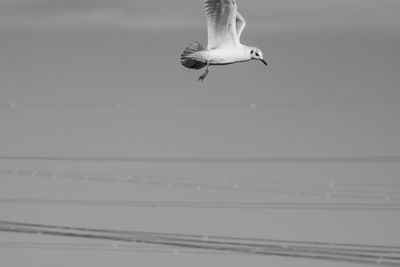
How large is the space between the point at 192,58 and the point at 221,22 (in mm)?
1359

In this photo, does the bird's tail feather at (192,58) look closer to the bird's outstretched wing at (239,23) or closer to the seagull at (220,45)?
the seagull at (220,45)

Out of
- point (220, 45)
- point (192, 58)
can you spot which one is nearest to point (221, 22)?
point (220, 45)

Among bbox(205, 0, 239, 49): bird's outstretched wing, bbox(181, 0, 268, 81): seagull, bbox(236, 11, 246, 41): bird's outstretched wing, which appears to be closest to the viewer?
bbox(181, 0, 268, 81): seagull

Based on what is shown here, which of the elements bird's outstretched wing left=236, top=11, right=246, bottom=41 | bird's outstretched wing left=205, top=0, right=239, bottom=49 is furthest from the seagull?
bird's outstretched wing left=236, top=11, right=246, bottom=41

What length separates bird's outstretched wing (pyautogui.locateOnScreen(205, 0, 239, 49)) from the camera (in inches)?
999

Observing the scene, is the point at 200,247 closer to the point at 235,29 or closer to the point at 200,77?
the point at 200,77

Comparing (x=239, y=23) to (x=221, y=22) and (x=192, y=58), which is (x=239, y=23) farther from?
(x=192, y=58)

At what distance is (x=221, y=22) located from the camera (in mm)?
25625

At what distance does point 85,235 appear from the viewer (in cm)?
1642

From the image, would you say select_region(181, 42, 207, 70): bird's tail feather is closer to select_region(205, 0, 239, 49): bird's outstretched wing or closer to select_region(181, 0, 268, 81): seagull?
select_region(181, 0, 268, 81): seagull

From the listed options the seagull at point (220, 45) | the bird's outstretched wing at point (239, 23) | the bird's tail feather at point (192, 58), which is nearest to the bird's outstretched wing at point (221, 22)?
the seagull at point (220, 45)

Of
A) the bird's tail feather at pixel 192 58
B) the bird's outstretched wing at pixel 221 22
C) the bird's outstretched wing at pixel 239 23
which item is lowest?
the bird's tail feather at pixel 192 58

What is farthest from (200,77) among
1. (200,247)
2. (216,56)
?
(200,247)

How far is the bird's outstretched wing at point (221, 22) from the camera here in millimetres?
25364
